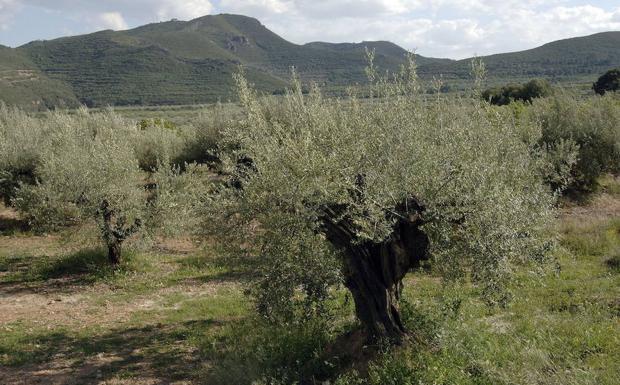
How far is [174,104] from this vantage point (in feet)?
393

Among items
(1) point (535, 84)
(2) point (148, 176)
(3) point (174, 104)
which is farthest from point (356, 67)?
(2) point (148, 176)

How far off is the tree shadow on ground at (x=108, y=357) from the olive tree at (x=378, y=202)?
8.25 ft

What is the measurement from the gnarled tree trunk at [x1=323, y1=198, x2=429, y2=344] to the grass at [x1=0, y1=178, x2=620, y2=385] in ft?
1.91

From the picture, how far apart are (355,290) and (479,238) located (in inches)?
102

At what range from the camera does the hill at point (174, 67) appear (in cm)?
10581

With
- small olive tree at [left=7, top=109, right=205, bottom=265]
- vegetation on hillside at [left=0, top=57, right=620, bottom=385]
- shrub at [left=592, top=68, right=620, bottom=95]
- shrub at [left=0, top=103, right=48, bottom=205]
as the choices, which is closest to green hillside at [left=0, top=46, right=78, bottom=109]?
shrub at [left=0, top=103, right=48, bottom=205]

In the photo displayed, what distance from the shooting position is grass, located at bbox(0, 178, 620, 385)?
8039 millimetres

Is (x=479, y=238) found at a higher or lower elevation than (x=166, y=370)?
higher

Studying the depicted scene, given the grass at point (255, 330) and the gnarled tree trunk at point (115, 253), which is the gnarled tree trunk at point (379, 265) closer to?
the grass at point (255, 330)

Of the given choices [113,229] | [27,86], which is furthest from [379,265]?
[27,86]

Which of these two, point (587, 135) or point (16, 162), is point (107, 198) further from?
point (587, 135)

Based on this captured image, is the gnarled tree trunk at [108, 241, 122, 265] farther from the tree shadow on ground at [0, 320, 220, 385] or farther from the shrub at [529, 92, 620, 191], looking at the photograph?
the shrub at [529, 92, 620, 191]

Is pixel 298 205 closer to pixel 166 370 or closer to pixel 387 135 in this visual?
pixel 387 135

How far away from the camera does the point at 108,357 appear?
1091cm
